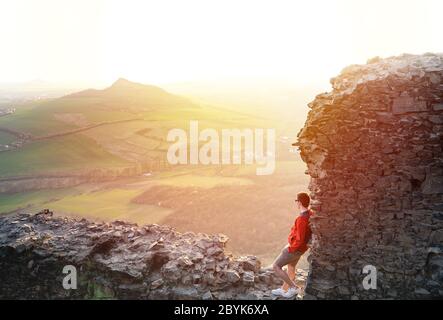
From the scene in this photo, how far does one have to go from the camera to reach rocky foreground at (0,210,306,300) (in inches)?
394

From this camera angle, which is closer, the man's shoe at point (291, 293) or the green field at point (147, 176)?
the man's shoe at point (291, 293)

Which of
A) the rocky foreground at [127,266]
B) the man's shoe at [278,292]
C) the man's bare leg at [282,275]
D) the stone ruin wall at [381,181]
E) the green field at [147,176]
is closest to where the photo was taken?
the stone ruin wall at [381,181]

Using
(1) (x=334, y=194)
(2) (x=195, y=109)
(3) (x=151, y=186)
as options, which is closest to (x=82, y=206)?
(3) (x=151, y=186)

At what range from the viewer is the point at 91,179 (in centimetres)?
4212

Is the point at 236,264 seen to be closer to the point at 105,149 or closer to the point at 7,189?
the point at 7,189

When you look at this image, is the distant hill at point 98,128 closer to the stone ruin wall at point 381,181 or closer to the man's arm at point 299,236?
the man's arm at point 299,236

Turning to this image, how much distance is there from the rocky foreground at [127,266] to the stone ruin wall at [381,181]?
82.7 inches

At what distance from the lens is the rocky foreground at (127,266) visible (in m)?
10.0

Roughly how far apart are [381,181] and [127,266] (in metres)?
6.65

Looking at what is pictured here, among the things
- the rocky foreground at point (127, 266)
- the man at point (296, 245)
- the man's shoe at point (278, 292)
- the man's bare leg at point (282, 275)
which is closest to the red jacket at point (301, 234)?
the man at point (296, 245)

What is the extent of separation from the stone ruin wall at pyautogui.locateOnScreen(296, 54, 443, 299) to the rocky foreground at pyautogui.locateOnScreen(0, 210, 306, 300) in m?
2.10

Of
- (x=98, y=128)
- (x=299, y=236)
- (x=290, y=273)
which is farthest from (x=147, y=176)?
(x=299, y=236)

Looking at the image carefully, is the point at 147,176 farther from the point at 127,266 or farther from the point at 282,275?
the point at 282,275

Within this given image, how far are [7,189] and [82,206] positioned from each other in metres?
12.7
